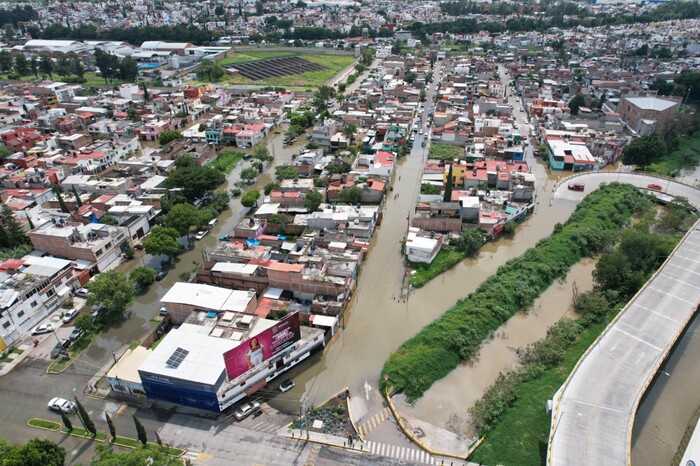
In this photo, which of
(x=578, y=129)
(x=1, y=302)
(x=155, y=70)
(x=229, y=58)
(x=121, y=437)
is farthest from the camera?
(x=229, y=58)

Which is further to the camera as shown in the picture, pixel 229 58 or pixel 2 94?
pixel 229 58

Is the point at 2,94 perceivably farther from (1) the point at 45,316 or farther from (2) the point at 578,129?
(2) the point at 578,129

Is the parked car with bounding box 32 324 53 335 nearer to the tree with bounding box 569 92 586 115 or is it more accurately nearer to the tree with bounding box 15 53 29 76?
the tree with bounding box 569 92 586 115

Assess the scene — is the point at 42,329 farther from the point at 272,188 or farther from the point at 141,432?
the point at 272,188

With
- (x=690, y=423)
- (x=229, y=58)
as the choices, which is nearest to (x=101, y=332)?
(x=690, y=423)

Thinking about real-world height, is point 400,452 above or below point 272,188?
below

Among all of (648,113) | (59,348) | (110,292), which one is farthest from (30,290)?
(648,113)

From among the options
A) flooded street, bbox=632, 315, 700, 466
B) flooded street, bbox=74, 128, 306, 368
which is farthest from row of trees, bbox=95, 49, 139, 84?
flooded street, bbox=632, 315, 700, 466
